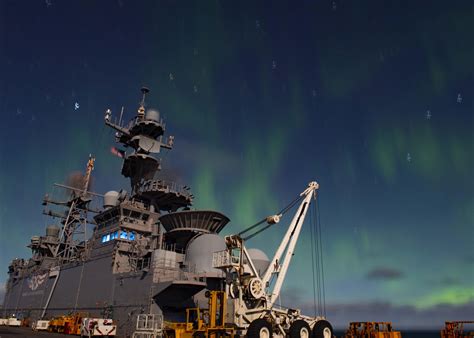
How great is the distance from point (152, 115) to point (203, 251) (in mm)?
22613

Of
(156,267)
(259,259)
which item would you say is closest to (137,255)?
(156,267)

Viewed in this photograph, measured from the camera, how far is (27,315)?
57.5 meters

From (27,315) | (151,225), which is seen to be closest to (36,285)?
(27,315)

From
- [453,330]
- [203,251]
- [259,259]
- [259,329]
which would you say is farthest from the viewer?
[259,259]

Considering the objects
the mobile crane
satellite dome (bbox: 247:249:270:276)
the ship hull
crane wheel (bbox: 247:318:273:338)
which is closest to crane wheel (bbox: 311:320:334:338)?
the mobile crane

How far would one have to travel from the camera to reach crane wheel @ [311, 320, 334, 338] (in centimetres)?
2523

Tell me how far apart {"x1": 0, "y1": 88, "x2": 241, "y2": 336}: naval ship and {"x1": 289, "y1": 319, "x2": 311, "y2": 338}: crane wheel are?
10401 millimetres

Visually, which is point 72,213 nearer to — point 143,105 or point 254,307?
point 143,105

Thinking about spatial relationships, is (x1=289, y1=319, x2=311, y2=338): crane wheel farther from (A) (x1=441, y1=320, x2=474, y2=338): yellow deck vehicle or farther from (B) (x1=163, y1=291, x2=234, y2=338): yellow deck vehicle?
(A) (x1=441, y1=320, x2=474, y2=338): yellow deck vehicle

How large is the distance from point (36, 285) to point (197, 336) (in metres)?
46.4

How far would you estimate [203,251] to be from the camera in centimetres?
3597

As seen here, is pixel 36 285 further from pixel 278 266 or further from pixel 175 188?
pixel 278 266

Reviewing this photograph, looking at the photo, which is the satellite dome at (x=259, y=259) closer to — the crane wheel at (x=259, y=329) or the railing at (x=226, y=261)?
the railing at (x=226, y=261)

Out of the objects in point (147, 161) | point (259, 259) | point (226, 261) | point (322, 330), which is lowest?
point (322, 330)
